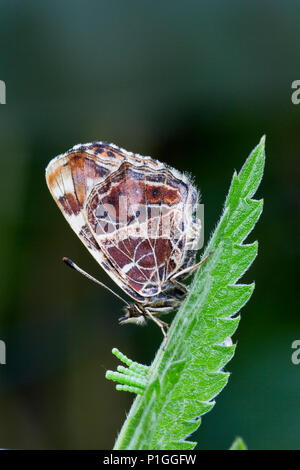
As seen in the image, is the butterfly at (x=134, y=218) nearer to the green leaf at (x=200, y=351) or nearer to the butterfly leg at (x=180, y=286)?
the butterfly leg at (x=180, y=286)

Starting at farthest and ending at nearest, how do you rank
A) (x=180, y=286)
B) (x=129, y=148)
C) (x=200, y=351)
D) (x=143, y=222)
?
(x=129, y=148)
(x=143, y=222)
(x=180, y=286)
(x=200, y=351)

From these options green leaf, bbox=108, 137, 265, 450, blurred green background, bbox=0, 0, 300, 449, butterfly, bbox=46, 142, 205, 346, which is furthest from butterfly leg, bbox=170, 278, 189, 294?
blurred green background, bbox=0, 0, 300, 449

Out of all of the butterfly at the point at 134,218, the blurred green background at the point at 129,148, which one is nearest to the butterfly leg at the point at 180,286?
the butterfly at the point at 134,218

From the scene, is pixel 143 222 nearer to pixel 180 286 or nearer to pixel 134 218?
pixel 134 218

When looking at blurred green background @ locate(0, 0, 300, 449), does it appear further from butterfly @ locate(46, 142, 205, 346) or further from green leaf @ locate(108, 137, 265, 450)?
green leaf @ locate(108, 137, 265, 450)

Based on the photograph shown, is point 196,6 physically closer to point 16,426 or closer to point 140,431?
point 16,426

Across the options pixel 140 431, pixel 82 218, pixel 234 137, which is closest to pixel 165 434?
pixel 140 431

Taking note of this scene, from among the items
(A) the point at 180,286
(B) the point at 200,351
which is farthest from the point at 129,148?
(B) the point at 200,351
